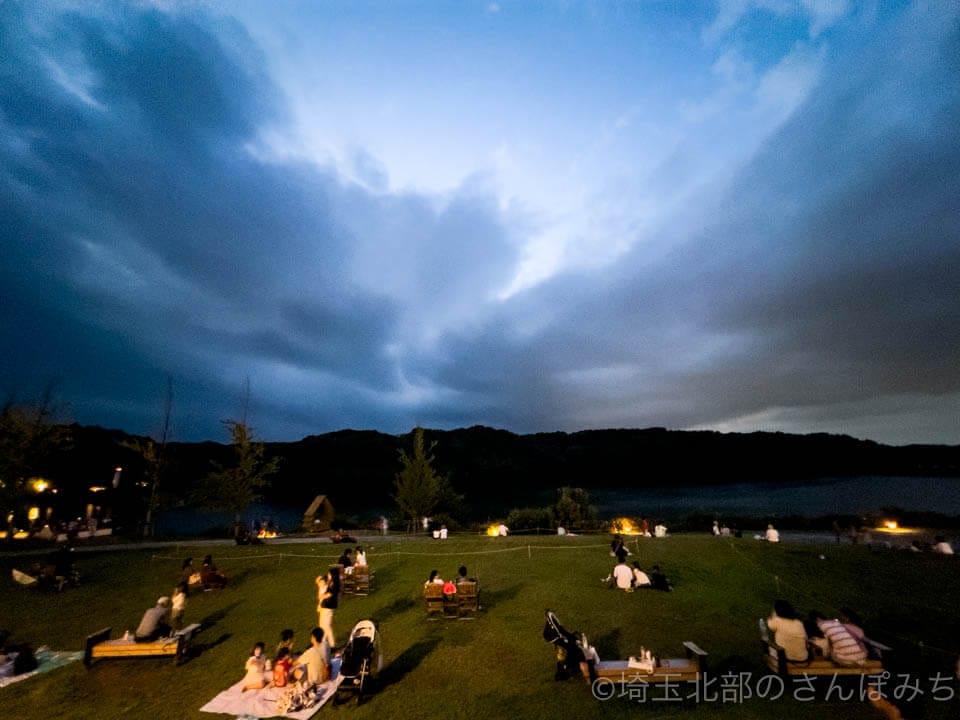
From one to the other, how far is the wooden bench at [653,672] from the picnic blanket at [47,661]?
13.6m

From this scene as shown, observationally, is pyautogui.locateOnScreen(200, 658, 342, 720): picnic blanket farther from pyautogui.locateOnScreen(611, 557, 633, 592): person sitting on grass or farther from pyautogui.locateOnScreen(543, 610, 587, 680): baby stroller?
pyautogui.locateOnScreen(611, 557, 633, 592): person sitting on grass

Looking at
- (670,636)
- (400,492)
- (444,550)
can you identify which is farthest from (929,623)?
(400,492)

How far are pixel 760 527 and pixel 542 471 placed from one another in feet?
427

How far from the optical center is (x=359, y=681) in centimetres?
1011

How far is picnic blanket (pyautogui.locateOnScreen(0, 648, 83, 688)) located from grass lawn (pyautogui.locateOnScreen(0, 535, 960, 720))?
0.40 metres

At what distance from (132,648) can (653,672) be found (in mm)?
12849

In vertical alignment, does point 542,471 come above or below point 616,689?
above

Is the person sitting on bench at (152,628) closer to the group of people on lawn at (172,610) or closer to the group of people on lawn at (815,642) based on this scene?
the group of people on lawn at (172,610)

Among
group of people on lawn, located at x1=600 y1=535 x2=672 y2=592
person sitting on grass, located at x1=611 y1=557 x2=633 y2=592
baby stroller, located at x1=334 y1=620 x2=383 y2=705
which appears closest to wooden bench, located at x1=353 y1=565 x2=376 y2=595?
baby stroller, located at x1=334 y1=620 x2=383 y2=705

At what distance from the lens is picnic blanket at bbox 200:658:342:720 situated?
9.62 metres

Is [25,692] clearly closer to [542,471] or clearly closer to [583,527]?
[583,527]

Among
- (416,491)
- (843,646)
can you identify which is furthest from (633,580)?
(416,491)

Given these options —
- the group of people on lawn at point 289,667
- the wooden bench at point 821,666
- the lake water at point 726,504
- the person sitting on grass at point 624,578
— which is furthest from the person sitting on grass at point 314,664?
the lake water at point 726,504

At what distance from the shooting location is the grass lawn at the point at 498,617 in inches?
396
